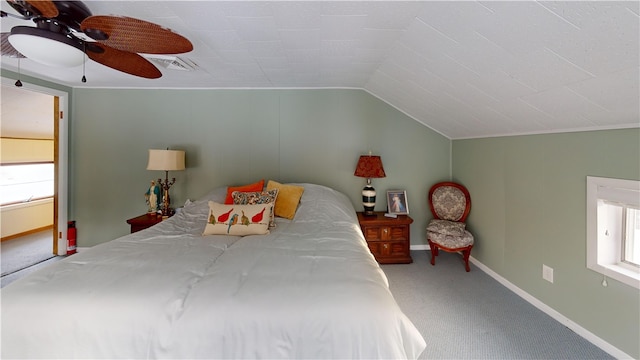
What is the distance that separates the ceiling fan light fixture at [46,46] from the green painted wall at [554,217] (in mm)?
3263

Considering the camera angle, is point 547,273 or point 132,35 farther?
point 547,273

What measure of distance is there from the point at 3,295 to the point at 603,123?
356 centimetres

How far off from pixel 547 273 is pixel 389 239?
1416 millimetres

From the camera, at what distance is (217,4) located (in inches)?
62.1

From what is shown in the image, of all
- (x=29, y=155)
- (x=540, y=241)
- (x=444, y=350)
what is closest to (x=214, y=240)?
(x=444, y=350)

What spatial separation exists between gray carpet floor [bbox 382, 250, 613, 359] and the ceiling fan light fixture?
8.90 ft

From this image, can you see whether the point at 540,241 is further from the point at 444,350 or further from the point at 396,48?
the point at 396,48

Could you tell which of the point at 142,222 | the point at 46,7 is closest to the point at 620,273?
the point at 46,7

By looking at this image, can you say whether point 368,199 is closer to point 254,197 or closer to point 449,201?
point 449,201

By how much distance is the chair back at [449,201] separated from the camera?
3039 mm

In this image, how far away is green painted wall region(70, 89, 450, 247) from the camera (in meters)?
3.30

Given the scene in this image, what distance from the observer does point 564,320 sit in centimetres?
190

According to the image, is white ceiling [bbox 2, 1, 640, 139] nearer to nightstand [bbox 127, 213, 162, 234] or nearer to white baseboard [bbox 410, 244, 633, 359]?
white baseboard [bbox 410, 244, 633, 359]

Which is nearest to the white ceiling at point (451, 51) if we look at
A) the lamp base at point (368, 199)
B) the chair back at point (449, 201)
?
the chair back at point (449, 201)
